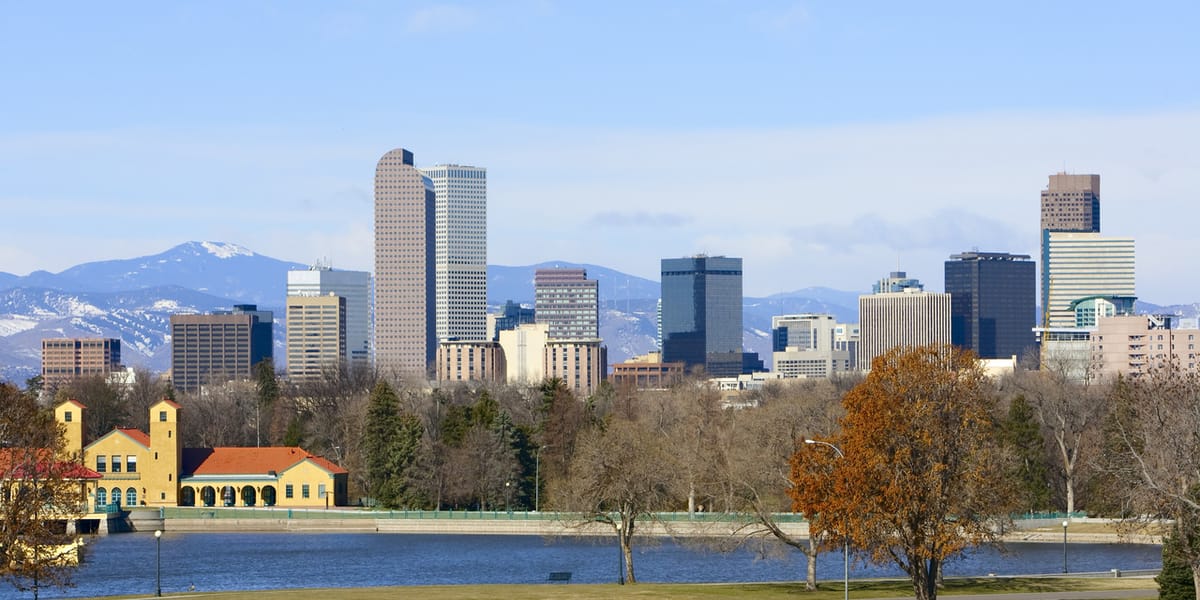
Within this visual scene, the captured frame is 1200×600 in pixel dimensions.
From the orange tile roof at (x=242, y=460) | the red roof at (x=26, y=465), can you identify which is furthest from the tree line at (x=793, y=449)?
the red roof at (x=26, y=465)

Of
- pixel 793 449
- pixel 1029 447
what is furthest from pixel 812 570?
pixel 1029 447

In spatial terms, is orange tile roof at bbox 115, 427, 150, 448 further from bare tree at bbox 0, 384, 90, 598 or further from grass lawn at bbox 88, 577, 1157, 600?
bare tree at bbox 0, 384, 90, 598

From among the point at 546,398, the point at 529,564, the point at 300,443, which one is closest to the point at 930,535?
the point at 529,564

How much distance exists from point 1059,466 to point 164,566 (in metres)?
63.6

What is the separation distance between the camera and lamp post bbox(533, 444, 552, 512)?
137000 mm

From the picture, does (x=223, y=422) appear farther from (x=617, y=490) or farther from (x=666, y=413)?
(x=617, y=490)

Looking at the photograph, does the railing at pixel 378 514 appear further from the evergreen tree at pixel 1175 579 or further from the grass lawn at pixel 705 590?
the evergreen tree at pixel 1175 579

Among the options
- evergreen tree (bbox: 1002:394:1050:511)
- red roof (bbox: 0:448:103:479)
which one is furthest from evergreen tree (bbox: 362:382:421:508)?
red roof (bbox: 0:448:103:479)

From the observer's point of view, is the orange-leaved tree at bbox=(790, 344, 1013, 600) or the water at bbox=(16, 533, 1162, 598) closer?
the orange-leaved tree at bbox=(790, 344, 1013, 600)

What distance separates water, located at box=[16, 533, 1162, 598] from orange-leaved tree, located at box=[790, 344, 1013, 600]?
18.4m

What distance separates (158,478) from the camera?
488ft

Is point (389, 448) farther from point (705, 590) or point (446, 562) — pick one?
point (705, 590)

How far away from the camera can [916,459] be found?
60.9 metres

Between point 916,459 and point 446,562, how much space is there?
162 feet
